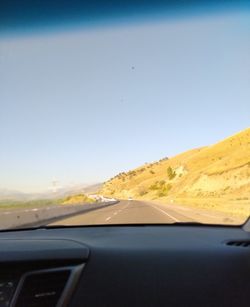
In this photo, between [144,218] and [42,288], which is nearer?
[42,288]

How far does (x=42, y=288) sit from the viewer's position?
4375 mm

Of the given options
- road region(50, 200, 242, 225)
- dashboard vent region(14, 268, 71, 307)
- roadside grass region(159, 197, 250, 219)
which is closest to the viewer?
dashboard vent region(14, 268, 71, 307)

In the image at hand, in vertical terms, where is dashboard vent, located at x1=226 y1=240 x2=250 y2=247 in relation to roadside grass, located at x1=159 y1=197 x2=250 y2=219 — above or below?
above

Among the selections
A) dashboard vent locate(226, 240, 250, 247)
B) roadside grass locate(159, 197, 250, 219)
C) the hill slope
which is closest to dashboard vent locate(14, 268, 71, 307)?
dashboard vent locate(226, 240, 250, 247)

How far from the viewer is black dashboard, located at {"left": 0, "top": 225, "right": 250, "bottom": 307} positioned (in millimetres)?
4355

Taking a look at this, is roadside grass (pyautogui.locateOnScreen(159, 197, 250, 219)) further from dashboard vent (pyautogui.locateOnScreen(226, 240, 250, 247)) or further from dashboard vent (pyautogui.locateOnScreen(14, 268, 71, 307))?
dashboard vent (pyautogui.locateOnScreen(14, 268, 71, 307))

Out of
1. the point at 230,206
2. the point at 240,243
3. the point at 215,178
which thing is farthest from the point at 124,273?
the point at 215,178

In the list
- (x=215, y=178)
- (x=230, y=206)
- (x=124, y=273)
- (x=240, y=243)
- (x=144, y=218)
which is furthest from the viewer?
(x=215, y=178)

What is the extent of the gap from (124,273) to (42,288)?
2.16ft

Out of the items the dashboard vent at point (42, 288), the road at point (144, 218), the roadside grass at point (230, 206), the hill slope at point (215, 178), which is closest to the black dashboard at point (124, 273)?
the dashboard vent at point (42, 288)

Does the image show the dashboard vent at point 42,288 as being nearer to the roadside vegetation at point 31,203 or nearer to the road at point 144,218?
the roadside vegetation at point 31,203

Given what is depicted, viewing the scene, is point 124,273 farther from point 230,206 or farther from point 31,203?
point 230,206

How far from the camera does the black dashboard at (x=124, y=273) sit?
4355 mm

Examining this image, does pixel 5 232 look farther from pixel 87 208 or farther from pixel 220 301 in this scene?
pixel 87 208
